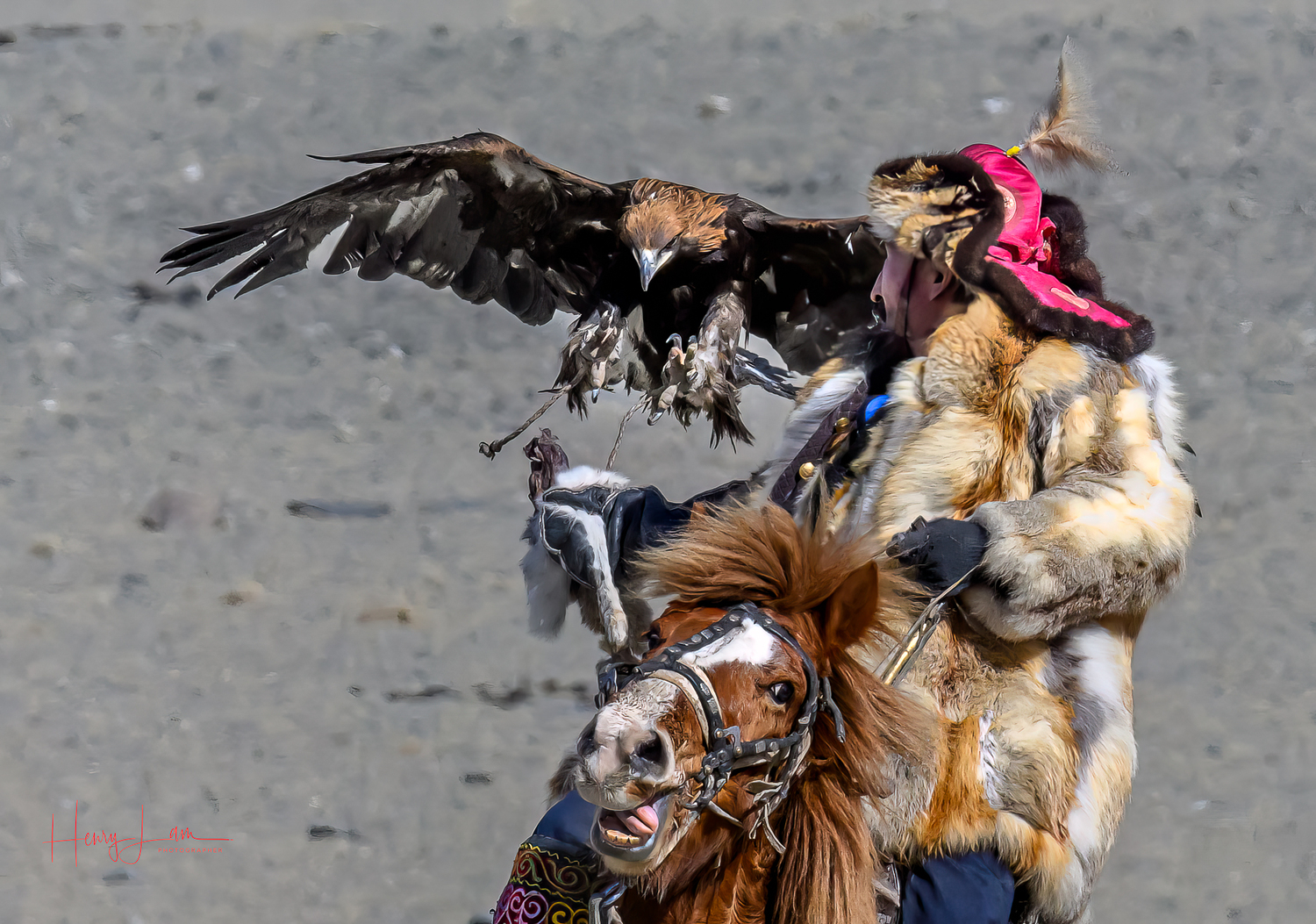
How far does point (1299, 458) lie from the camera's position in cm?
220

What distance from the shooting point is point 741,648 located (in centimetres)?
81

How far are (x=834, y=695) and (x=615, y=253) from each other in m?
0.93

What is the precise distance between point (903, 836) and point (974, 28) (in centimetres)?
198

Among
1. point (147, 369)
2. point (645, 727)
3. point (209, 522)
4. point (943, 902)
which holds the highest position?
point (645, 727)

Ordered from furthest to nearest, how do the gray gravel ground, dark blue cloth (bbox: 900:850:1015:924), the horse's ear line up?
the gray gravel ground → dark blue cloth (bbox: 900:850:1015:924) → the horse's ear

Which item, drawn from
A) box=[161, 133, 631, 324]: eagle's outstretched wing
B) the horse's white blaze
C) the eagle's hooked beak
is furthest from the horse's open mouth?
box=[161, 133, 631, 324]: eagle's outstretched wing

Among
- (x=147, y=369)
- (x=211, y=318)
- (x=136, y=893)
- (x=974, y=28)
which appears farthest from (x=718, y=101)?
(x=136, y=893)

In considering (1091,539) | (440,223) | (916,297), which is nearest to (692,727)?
(1091,539)

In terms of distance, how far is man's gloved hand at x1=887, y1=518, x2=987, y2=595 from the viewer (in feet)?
3.41

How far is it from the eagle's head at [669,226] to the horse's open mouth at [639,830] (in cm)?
84

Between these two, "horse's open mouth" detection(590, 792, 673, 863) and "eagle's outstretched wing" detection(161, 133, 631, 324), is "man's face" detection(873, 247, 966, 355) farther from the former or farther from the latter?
"horse's open mouth" detection(590, 792, 673, 863)

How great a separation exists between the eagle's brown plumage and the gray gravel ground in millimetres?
514

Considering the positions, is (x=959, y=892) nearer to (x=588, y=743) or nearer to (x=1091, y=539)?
(x=1091, y=539)

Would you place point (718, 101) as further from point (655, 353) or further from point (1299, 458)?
point (1299, 458)
